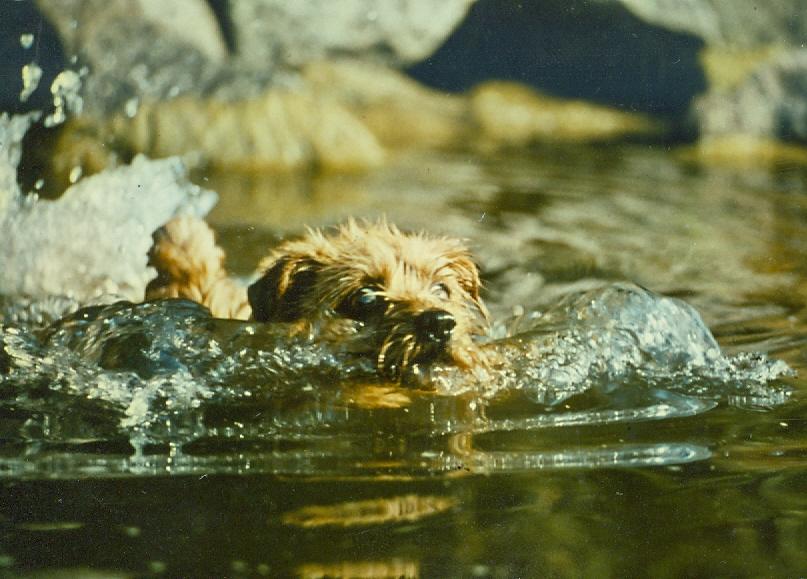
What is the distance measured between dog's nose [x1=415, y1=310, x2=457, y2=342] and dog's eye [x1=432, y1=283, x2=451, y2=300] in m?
0.37

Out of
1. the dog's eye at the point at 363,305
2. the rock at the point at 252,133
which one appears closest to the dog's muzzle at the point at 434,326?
the dog's eye at the point at 363,305

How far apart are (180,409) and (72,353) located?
2.30 ft

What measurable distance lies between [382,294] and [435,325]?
32 cm

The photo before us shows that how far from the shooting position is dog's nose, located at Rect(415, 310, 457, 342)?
3.52m

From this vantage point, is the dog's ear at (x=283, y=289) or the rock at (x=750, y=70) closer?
the dog's ear at (x=283, y=289)

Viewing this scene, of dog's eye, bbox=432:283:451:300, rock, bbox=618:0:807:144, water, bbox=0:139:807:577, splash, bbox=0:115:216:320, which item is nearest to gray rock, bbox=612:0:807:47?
rock, bbox=618:0:807:144

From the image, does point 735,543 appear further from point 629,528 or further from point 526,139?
point 526,139

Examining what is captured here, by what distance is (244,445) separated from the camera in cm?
265

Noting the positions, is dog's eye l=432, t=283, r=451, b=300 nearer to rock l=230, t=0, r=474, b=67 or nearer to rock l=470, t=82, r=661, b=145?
rock l=470, t=82, r=661, b=145

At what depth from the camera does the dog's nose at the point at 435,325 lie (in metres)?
3.52

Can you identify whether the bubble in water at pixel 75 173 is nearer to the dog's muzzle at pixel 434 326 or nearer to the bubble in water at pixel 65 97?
the bubble in water at pixel 65 97

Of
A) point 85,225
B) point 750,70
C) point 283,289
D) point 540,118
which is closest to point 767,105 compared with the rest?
point 750,70

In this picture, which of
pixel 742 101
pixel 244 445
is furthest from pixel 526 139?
pixel 244 445

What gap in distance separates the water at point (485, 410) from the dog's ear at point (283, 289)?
0.23 meters
